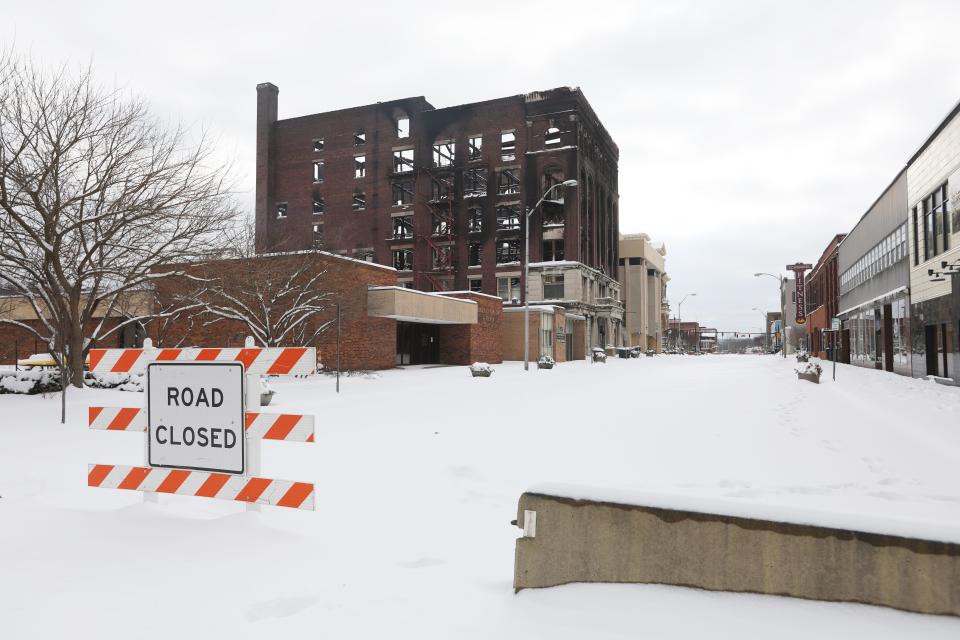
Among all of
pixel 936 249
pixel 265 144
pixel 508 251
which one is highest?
pixel 265 144

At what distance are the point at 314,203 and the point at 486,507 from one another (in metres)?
62.6

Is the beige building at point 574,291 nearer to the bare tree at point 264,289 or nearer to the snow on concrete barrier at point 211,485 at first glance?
the bare tree at point 264,289

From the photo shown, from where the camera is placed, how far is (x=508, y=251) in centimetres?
5825

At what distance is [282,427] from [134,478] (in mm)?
1628

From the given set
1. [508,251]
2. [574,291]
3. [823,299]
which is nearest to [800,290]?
[823,299]

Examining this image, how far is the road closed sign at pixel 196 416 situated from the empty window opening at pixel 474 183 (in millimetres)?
55152

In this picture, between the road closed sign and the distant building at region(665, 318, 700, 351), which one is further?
the distant building at region(665, 318, 700, 351)

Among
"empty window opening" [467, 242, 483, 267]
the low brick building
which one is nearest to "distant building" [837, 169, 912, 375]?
the low brick building

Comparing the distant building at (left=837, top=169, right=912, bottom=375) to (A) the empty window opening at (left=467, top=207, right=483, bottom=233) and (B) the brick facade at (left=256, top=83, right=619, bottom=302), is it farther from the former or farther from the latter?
(A) the empty window opening at (left=467, top=207, right=483, bottom=233)

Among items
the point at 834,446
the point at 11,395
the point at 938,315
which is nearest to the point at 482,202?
the point at 938,315

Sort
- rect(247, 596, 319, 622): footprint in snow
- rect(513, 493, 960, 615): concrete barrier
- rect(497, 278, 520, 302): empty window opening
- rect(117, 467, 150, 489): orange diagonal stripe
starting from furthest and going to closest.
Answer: rect(497, 278, 520, 302): empty window opening, rect(117, 467, 150, 489): orange diagonal stripe, rect(247, 596, 319, 622): footprint in snow, rect(513, 493, 960, 615): concrete barrier

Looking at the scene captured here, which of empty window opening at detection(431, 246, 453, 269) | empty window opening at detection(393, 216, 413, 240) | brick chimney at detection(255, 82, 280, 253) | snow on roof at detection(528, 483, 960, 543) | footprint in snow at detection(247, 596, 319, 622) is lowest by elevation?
footprint in snow at detection(247, 596, 319, 622)

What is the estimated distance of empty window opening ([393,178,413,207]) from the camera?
61500 mm

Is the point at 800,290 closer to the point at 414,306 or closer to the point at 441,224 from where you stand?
the point at 441,224
